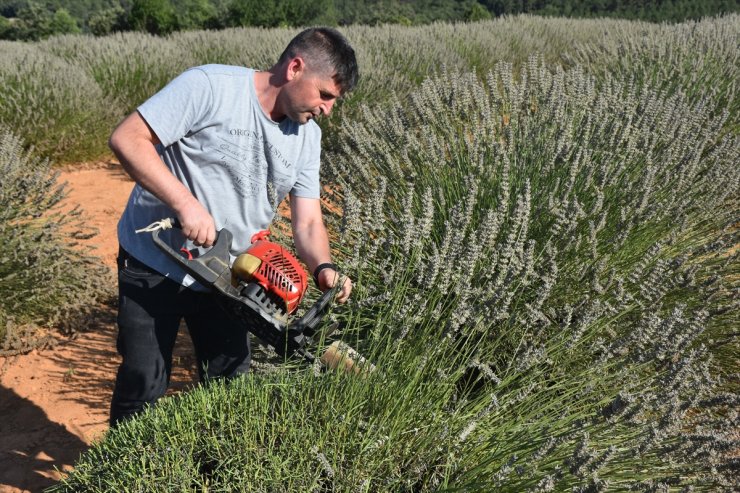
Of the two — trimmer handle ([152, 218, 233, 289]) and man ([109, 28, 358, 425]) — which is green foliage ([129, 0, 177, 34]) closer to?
man ([109, 28, 358, 425])

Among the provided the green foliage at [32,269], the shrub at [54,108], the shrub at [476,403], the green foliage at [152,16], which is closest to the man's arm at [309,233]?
the shrub at [476,403]

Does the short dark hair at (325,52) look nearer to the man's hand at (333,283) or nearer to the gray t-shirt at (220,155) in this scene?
the gray t-shirt at (220,155)

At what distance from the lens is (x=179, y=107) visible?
1985 mm

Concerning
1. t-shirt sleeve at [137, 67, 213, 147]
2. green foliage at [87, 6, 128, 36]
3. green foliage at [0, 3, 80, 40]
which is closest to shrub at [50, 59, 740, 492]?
t-shirt sleeve at [137, 67, 213, 147]

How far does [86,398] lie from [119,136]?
184 cm

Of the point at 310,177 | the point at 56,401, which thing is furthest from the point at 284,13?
the point at 310,177

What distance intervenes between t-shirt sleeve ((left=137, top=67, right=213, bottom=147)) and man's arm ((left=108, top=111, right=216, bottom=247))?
4 cm

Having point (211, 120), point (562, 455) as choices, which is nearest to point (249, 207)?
point (211, 120)

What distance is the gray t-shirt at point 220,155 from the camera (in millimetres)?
2018

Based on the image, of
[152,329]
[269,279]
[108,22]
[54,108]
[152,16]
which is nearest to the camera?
[269,279]

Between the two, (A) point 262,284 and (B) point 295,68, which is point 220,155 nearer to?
(B) point 295,68

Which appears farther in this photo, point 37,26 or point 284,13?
point 37,26

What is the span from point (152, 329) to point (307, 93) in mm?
934

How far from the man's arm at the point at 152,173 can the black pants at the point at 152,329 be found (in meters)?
0.35
